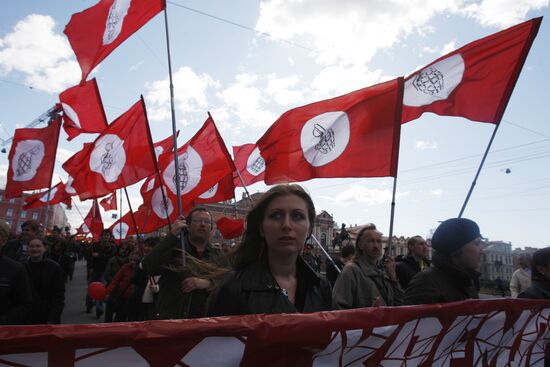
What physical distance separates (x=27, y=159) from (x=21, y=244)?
3.13 meters

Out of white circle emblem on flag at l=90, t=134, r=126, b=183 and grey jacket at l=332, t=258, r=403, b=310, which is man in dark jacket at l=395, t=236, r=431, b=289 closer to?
grey jacket at l=332, t=258, r=403, b=310

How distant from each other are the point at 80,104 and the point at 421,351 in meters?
7.03

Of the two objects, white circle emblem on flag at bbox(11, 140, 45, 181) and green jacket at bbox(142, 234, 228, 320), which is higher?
white circle emblem on flag at bbox(11, 140, 45, 181)

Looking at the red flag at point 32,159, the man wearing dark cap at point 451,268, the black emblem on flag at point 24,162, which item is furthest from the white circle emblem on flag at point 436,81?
the black emblem on flag at point 24,162

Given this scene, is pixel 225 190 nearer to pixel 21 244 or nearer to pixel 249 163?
pixel 21 244

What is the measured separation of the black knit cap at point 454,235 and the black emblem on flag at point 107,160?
4661 mm

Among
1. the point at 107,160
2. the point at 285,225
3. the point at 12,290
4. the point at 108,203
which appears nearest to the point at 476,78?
the point at 285,225

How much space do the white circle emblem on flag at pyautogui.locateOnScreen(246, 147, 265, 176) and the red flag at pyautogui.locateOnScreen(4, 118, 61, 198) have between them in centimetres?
484

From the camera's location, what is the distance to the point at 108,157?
19.0ft

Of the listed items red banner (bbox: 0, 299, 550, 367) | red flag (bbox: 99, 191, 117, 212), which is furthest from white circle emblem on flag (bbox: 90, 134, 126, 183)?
red flag (bbox: 99, 191, 117, 212)

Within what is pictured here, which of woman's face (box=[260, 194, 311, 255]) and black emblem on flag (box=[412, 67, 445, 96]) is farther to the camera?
black emblem on flag (box=[412, 67, 445, 96])

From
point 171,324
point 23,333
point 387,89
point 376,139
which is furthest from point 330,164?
point 23,333

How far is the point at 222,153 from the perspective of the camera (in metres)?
6.80

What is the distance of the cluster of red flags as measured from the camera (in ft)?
14.3
